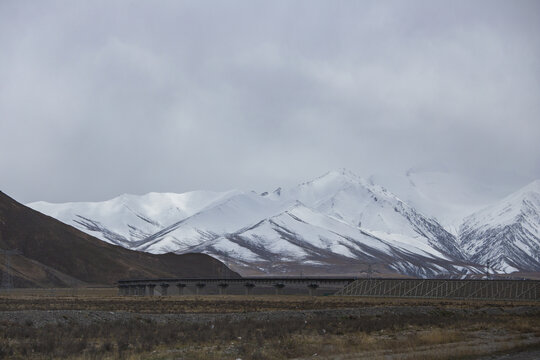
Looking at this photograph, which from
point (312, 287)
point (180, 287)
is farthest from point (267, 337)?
point (180, 287)

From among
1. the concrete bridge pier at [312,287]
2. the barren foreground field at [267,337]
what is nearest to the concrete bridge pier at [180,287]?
the concrete bridge pier at [312,287]

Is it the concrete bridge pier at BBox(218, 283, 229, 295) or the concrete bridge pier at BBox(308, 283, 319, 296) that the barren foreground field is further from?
the concrete bridge pier at BBox(218, 283, 229, 295)

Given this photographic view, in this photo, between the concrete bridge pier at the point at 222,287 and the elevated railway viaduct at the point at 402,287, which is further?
the concrete bridge pier at the point at 222,287

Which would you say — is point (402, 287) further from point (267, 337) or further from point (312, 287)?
point (267, 337)

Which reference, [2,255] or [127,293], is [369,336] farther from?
[2,255]

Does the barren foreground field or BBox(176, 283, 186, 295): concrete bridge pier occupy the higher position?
BBox(176, 283, 186, 295): concrete bridge pier

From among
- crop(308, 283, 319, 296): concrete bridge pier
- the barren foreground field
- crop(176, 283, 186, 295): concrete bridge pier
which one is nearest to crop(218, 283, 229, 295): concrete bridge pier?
crop(176, 283, 186, 295): concrete bridge pier

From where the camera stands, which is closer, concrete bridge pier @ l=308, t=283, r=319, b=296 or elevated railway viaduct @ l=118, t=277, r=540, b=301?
elevated railway viaduct @ l=118, t=277, r=540, b=301

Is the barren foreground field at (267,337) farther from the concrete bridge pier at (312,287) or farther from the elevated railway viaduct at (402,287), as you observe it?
the concrete bridge pier at (312,287)

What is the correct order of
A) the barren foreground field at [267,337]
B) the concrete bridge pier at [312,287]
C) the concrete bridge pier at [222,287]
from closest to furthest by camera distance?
1. the barren foreground field at [267,337]
2. the concrete bridge pier at [312,287]
3. the concrete bridge pier at [222,287]

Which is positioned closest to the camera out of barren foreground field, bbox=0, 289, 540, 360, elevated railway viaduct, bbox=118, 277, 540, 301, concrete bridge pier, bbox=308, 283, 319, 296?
barren foreground field, bbox=0, 289, 540, 360

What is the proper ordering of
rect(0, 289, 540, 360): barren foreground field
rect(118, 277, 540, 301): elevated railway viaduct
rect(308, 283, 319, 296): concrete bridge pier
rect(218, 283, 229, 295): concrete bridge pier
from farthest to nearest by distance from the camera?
rect(218, 283, 229, 295): concrete bridge pier, rect(308, 283, 319, 296): concrete bridge pier, rect(118, 277, 540, 301): elevated railway viaduct, rect(0, 289, 540, 360): barren foreground field

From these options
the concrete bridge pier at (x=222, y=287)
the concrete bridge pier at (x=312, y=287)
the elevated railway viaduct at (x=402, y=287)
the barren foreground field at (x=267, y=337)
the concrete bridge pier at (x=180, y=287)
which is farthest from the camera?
the concrete bridge pier at (x=180, y=287)

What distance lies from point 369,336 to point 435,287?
3368 inches
